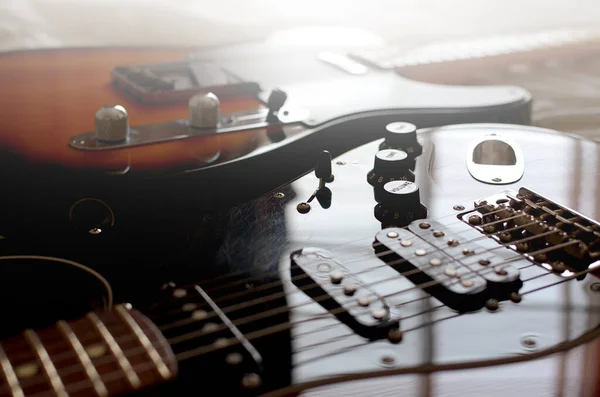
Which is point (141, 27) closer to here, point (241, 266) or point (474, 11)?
point (474, 11)

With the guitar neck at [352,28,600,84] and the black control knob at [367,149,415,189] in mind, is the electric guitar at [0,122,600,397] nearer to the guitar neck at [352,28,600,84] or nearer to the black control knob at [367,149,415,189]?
the black control knob at [367,149,415,189]

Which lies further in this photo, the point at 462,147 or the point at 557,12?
the point at 557,12

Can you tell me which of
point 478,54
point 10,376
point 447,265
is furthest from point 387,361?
point 478,54

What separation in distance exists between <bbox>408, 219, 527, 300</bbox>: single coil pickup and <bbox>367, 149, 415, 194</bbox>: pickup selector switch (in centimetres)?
12

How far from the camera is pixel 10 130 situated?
33.4 inches

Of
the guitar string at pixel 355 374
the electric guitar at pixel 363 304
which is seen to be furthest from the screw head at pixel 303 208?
the guitar string at pixel 355 374

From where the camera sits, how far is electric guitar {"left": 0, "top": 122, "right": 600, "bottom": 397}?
17.3 inches

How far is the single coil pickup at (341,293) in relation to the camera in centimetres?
48

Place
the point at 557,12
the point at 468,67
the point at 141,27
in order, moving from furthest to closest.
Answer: the point at 557,12 → the point at 141,27 → the point at 468,67

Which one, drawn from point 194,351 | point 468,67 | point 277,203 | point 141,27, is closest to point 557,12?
point 468,67

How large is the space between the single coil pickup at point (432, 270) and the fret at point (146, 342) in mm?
202

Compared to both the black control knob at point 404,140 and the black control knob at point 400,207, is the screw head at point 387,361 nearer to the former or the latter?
the black control knob at point 400,207

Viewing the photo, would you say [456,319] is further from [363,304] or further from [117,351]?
[117,351]

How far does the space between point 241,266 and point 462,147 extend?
14.3 inches
